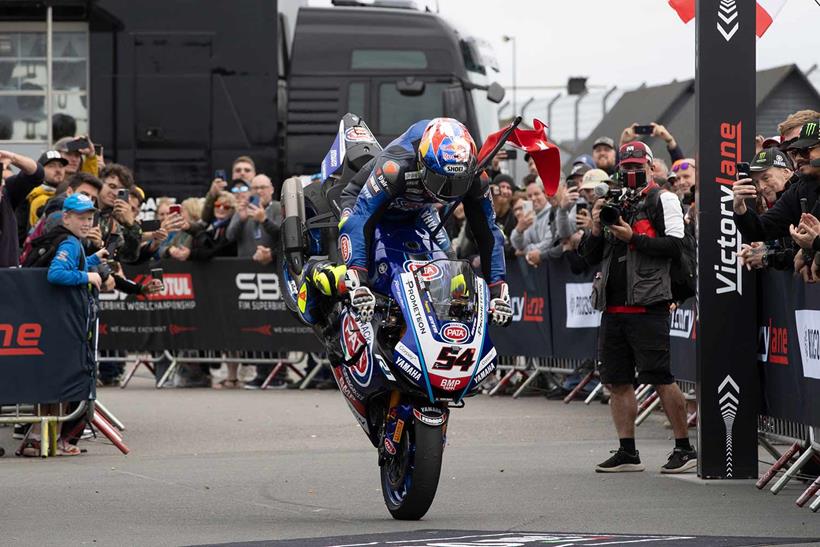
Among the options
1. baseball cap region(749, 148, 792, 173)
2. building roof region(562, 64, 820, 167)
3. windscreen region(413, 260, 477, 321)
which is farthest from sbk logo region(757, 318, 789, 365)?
building roof region(562, 64, 820, 167)

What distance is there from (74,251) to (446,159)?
436cm

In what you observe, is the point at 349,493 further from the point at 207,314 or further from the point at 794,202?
the point at 207,314

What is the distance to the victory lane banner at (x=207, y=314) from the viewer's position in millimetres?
19500

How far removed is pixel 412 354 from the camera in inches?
348

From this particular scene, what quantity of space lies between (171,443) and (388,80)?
9.34 metres

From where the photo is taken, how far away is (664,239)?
1127 cm

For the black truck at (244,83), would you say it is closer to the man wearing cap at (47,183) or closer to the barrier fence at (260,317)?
the barrier fence at (260,317)

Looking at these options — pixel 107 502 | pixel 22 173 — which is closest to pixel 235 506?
pixel 107 502

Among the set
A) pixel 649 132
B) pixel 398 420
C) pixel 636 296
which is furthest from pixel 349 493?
pixel 649 132

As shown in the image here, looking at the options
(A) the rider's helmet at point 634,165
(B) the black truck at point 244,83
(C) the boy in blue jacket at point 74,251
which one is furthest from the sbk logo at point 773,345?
(B) the black truck at point 244,83

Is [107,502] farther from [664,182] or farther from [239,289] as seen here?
[239,289]

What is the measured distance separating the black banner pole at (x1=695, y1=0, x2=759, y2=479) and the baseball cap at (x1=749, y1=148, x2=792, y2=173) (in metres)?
0.09

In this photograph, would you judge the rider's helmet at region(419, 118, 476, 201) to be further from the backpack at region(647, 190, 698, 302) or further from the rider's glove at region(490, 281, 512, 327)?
the backpack at region(647, 190, 698, 302)

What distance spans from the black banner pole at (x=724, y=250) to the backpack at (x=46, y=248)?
4.71 m
